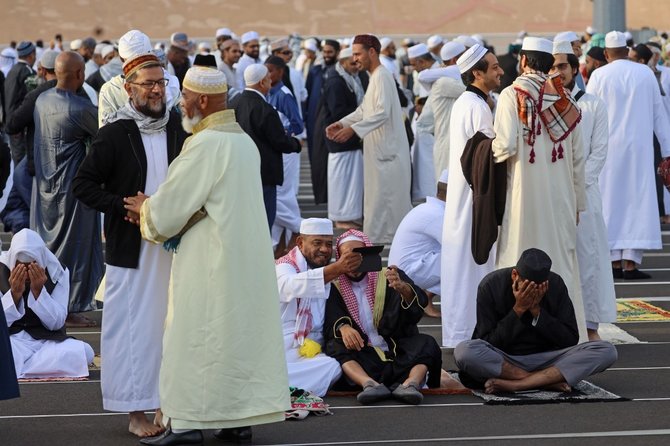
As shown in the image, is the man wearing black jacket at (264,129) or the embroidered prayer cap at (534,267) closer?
the embroidered prayer cap at (534,267)

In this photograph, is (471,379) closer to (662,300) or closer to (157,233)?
(157,233)

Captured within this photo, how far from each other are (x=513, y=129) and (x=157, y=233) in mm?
2526

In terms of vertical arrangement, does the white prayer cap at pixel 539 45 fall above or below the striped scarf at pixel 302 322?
above

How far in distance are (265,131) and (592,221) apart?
317cm

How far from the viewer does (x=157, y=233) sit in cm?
597

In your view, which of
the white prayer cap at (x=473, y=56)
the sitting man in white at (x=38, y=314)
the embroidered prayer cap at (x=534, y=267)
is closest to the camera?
the embroidered prayer cap at (x=534, y=267)

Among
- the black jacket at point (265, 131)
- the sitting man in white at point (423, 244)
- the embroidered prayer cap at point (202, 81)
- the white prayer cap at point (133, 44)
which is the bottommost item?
the sitting man in white at point (423, 244)

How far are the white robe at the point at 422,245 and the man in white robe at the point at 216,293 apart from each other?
3425 millimetres

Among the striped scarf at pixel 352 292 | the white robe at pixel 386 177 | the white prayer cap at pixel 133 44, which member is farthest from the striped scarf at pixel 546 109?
the white robe at pixel 386 177

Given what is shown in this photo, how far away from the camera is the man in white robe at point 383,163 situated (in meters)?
12.7

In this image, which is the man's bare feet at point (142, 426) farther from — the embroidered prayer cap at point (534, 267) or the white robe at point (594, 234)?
the white robe at point (594, 234)

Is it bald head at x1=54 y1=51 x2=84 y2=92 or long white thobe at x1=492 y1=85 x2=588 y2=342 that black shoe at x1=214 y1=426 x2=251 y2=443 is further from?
bald head at x1=54 y1=51 x2=84 y2=92

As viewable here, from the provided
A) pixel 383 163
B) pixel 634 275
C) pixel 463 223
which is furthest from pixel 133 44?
pixel 383 163

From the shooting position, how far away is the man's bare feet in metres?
6.46
